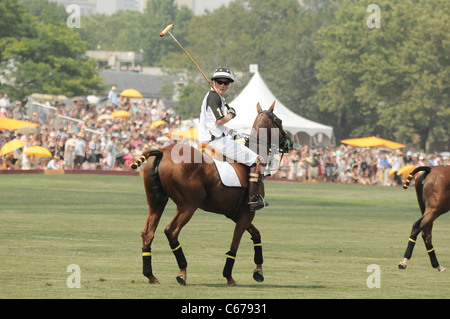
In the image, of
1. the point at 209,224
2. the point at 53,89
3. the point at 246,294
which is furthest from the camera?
the point at 53,89

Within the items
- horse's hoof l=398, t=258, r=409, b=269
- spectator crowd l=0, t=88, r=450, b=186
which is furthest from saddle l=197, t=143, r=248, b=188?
spectator crowd l=0, t=88, r=450, b=186

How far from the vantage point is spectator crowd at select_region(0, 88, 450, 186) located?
1943 inches

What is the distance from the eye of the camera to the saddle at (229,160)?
48.5 ft

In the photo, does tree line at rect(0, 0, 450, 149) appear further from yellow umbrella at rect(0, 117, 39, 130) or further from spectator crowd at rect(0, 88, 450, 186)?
yellow umbrella at rect(0, 117, 39, 130)

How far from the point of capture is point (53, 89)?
87562 millimetres

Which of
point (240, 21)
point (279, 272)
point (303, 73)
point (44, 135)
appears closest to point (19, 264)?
point (279, 272)

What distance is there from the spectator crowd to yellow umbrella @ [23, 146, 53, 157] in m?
0.72

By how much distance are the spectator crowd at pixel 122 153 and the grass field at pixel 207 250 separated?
10.8 metres

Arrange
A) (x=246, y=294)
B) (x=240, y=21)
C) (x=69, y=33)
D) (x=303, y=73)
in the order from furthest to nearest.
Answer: (x=240, y=21) → (x=303, y=73) → (x=69, y=33) → (x=246, y=294)

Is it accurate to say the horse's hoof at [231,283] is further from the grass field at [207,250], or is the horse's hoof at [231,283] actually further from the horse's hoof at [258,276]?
the horse's hoof at [258,276]
